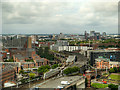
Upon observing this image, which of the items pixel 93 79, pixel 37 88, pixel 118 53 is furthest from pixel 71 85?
pixel 118 53

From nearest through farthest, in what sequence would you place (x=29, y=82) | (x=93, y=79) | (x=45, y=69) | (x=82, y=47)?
1. (x=29, y=82)
2. (x=93, y=79)
3. (x=45, y=69)
4. (x=82, y=47)

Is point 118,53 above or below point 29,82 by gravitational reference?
above

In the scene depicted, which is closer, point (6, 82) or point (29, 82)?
point (6, 82)

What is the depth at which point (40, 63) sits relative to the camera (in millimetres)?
5629

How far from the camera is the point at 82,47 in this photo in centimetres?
1048

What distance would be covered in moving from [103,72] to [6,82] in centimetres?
308

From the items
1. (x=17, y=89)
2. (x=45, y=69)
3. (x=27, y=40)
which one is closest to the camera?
(x=17, y=89)

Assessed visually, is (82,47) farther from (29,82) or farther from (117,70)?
(29,82)

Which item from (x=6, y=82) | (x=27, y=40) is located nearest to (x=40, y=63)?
(x=6, y=82)

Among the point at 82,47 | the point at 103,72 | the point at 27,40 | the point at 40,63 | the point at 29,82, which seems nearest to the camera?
the point at 29,82

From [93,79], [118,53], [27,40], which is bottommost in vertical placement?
[93,79]

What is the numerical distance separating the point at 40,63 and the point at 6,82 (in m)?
2.38

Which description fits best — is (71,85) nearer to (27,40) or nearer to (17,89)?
(17,89)

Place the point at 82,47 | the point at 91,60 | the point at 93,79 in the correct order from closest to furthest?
the point at 93,79 < the point at 91,60 < the point at 82,47
